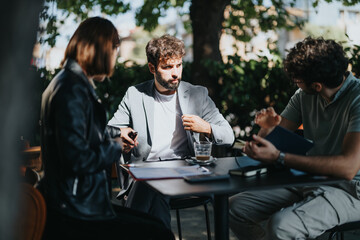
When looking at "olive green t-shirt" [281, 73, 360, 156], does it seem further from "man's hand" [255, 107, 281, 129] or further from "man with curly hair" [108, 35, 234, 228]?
"man with curly hair" [108, 35, 234, 228]

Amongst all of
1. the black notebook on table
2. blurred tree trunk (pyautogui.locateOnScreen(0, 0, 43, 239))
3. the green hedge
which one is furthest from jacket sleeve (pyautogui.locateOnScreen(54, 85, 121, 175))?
the green hedge

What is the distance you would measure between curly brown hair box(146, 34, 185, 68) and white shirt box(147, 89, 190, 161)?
0.33m

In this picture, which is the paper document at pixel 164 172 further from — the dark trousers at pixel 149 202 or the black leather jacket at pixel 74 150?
the dark trousers at pixel 149 202

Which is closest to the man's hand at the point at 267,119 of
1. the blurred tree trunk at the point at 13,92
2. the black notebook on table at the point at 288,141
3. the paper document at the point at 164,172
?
the black notebook on table at the point at 288,141

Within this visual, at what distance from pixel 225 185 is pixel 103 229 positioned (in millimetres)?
661

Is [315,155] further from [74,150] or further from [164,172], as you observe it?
[74,150]

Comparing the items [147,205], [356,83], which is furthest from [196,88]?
[356,83]

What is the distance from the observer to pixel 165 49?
3.37 meters

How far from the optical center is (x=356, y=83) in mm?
2543

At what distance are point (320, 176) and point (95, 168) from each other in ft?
4.14

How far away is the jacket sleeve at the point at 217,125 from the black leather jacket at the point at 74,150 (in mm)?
1296

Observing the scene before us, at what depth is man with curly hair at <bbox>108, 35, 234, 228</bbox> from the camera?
3264 mm

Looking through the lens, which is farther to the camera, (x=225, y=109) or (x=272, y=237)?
(x=225, y=109)

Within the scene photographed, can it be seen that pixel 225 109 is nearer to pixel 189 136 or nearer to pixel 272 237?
pixel 189 136
